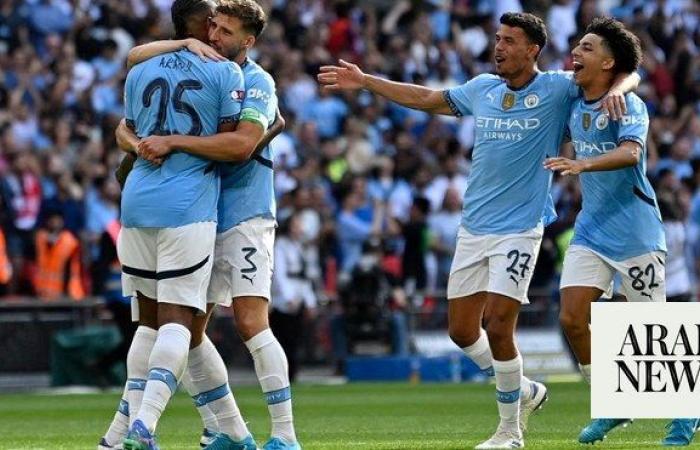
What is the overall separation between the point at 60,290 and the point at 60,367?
1.02 m

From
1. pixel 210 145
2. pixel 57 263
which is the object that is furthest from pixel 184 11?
pixel 57 263

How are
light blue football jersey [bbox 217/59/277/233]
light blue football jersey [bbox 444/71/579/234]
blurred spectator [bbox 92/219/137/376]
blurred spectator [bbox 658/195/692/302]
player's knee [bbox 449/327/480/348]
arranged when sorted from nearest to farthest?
light blue football jersey [bbox 217/59/277/233]
light blue football jersey [bbox 444/71/579/234]
player's knee [bbox 449/327/480/348]
blurred spectator [bbox 658/195/692/302]
blurred spectator [bbox 92/219/137/376]

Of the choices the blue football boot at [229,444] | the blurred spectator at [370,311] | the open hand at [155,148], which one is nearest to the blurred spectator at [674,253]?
the blurred spectator at [370,311]

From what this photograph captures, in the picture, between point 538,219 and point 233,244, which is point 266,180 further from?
point 538,219

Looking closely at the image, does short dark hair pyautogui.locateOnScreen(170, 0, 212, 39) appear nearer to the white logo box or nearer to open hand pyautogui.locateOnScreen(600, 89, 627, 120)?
open hand pyautogui.locateOnScreen(600, 89, 627, 120)

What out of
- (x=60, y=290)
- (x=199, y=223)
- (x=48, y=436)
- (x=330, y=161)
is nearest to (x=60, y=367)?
(x=60, y=290)

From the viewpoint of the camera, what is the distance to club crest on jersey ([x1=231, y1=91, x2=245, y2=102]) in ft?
36.4

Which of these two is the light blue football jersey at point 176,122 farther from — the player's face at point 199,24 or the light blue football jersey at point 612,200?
the light blue football jersey at point 612,200

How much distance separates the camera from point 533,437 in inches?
529

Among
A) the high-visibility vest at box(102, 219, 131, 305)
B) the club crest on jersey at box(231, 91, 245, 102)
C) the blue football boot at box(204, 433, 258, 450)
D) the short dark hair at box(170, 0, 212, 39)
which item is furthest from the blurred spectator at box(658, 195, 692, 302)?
the club crest on jersey at box(231, 91, 245, 102)

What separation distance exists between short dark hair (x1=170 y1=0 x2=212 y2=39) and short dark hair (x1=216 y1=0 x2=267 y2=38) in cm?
14

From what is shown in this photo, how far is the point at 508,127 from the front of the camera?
12570mm

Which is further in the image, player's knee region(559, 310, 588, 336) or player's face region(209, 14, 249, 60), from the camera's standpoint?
player's knee region(559, 310, 588, 336)

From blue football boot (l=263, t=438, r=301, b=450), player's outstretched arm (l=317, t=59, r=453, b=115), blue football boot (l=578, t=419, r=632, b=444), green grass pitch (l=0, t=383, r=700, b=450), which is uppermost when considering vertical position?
player's outstretched arm (l=317, t=59, r=453, b=115)
